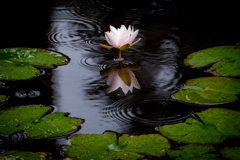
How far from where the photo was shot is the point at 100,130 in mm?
1368

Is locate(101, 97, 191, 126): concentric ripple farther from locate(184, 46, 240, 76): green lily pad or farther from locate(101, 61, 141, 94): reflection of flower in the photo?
locate(184, 46, 240, 76): green lily pad

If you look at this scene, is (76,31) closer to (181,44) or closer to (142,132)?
(181,44)

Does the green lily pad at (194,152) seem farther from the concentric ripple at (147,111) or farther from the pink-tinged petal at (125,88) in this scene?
the pink-tinged petal at (125,88)

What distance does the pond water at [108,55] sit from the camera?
57.4 inches

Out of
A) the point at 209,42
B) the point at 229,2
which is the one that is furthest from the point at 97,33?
the point at 229,2

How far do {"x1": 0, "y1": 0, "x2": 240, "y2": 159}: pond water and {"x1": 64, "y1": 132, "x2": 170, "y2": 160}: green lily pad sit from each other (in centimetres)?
6

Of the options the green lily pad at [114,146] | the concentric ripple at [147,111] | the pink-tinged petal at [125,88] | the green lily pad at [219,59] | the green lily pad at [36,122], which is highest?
the green lily pad at [219,59]

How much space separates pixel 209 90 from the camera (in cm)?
169

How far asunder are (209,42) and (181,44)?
0.26 m

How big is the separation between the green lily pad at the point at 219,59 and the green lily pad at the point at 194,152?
2.70 feet

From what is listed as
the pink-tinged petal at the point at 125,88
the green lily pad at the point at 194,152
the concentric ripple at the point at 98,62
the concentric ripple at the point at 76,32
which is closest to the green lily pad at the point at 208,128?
the green lily pad at the point at 194,152

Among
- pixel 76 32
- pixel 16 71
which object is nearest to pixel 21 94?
pixel 16 71

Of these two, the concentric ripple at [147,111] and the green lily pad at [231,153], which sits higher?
the concentric ripple at [147,111]

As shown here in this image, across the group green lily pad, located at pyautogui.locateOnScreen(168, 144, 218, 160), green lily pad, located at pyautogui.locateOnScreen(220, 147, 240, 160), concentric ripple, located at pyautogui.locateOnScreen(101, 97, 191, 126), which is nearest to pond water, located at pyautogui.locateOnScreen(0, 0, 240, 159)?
concentric ripple, located at pyautogui.locateOnScreen(101, 97, 191, 126)
